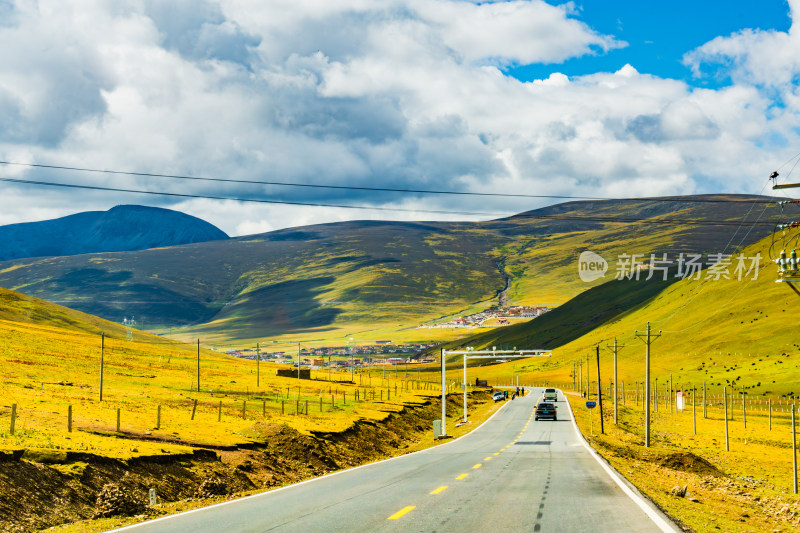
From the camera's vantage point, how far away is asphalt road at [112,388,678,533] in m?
18.2

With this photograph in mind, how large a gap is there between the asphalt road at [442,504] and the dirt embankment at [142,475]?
425 cm

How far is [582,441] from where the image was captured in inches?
2389

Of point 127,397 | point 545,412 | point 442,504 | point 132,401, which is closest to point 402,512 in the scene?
point 442,504

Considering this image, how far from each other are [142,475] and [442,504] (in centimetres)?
1540

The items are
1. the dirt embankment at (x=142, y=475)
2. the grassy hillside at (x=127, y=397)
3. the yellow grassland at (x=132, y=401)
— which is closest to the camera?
the dirt embankment at (x=142, y=475)

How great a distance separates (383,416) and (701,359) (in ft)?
459

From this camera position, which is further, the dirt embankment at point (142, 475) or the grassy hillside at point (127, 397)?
the grassy hillside at point (127, 397)

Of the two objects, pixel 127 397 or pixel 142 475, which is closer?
pixel 142 475

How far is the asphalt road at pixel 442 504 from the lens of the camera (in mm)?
18156

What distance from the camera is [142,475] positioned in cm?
3108

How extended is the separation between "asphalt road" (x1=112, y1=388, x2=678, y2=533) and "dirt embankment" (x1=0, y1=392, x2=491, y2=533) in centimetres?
425

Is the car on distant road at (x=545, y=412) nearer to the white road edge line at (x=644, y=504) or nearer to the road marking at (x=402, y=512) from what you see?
the white road edge line at (x=644, y=504)

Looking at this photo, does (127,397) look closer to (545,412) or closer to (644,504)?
(545,412)

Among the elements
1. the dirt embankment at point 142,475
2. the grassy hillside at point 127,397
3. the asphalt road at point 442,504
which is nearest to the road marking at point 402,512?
the asphalt road at point 442,504
